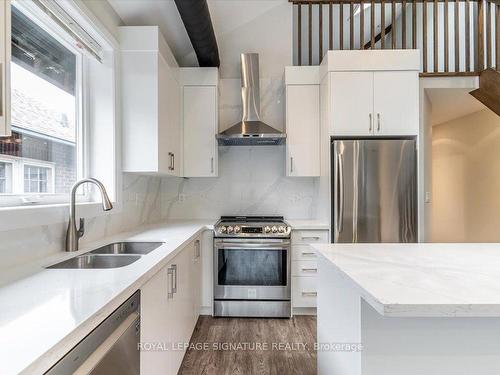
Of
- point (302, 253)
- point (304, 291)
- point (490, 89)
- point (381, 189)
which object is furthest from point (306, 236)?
point (490, 89)

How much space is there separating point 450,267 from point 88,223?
2026mm

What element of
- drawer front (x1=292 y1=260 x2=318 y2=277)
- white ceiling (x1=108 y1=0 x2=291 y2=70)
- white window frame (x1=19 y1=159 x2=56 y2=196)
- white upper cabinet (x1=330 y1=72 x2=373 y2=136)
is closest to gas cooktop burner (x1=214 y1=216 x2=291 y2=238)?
drawer front (x1=292 y1=260 x2=318 y2=277)

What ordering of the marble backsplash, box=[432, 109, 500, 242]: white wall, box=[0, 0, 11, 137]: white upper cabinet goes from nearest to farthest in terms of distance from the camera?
box=[0, 0, 11, 137]: white upper cabinet → the marble backsplash → box=[432, 109, 500, 242]: white wall

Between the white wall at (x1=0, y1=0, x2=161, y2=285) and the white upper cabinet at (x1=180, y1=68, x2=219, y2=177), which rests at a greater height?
the white upper cabinet at (x1=180, y1=68, x2=219, y2=177)

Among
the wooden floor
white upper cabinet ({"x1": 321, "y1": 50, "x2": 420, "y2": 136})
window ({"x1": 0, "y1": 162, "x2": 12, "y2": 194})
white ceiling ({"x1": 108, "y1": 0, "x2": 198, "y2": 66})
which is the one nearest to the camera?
window ({"x1": 0, "y1": 162, "x2": 12, "y2": 194})

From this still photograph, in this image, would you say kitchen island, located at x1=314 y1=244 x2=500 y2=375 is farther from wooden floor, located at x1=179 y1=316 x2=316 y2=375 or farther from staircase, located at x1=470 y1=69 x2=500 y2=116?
staircase, located at x1=470 y1=69 x2=500 y2=116

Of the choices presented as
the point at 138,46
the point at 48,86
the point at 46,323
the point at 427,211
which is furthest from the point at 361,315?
the point at 427,211

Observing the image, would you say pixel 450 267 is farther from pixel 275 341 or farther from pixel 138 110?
pixel 138 110

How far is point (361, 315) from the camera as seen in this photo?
38.8 inches

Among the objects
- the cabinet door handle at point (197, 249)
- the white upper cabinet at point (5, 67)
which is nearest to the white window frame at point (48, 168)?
the white upper cabinet at point (5, 67)

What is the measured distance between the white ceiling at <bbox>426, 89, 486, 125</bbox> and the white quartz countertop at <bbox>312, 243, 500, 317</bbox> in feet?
7.42

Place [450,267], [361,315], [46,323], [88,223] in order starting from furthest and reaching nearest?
[88,223]
[450,267]
[361,315]
[46,323]

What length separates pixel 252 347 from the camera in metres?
2.22

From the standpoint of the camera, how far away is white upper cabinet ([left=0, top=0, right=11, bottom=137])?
84 cm
